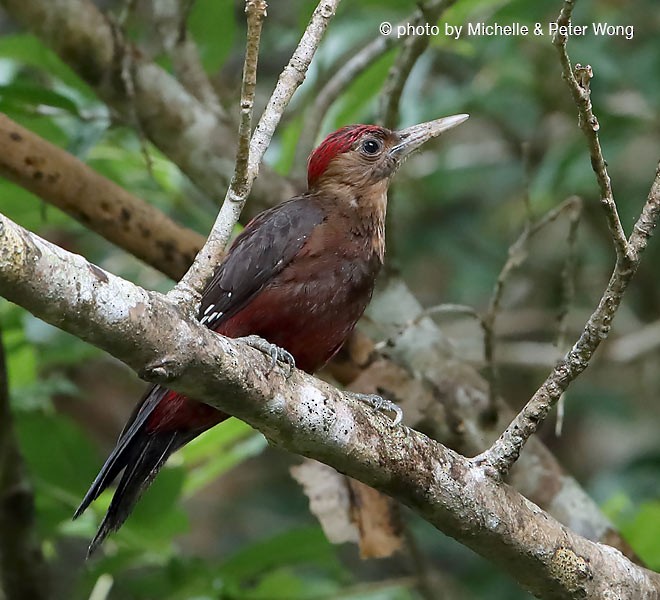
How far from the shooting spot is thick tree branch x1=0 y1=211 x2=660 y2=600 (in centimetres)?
158

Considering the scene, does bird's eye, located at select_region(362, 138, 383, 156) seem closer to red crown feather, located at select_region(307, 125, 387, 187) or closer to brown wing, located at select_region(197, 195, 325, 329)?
red crown feather, located at select_region(307, 125, 387, 187)

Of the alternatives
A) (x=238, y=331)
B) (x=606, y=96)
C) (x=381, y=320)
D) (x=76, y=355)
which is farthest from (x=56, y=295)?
(x=606, y=96)

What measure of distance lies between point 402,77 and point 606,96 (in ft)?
5.82

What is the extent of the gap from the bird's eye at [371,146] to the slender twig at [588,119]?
1.27m

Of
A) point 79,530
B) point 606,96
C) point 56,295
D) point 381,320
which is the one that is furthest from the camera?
point 606,96

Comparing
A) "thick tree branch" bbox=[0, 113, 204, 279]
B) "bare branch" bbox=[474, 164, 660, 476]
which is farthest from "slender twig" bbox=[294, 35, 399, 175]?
"bare branch" bbox=[474, 164, 660, 476]

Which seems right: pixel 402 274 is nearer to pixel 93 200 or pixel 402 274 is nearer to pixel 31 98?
pixel 93 200

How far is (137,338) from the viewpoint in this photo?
1668 millimetres

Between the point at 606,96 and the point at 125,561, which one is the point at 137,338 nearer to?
the point at 125,561

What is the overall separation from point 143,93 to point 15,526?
1.29m

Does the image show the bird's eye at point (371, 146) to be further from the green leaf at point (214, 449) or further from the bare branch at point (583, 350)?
the bare branch at point (583, 350)

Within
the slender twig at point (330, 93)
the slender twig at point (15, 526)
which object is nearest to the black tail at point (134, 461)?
the slender twig at point (15, 526)

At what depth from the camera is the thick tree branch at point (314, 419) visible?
158 centimetres

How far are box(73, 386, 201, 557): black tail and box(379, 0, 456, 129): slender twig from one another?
3.83 feet
